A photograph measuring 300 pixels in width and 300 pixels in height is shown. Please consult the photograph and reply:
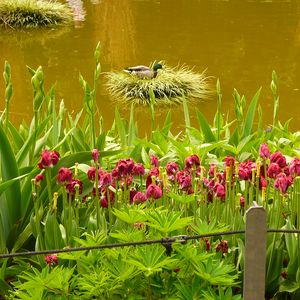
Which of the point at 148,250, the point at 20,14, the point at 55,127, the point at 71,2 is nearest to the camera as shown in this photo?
the point at 148,250

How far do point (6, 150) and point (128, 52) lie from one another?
16.6 feet

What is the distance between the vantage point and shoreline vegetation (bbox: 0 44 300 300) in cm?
153

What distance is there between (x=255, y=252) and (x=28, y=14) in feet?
24.4

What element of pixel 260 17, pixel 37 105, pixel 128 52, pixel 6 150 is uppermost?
pixel 260 17

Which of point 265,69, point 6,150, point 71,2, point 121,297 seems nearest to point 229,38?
point 265,69

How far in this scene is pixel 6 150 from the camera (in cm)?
215

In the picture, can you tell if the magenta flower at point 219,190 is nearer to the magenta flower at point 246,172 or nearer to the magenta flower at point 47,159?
the magenta flower at point 246,172

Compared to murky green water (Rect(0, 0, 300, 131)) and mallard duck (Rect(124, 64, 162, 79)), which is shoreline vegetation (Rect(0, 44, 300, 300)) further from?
mallard duck (Rect(124, 64, 162, 79))

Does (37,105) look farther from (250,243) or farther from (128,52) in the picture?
(128,52)

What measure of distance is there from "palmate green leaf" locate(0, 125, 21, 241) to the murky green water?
2859mm

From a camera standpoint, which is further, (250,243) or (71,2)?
(71,2)

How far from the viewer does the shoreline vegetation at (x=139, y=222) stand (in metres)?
1.53

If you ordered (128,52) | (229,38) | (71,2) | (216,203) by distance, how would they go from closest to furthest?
(216,203)
(128,52)
(229,38)
(71,2)

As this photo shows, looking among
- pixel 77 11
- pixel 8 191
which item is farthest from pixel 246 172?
pixel 77 11
